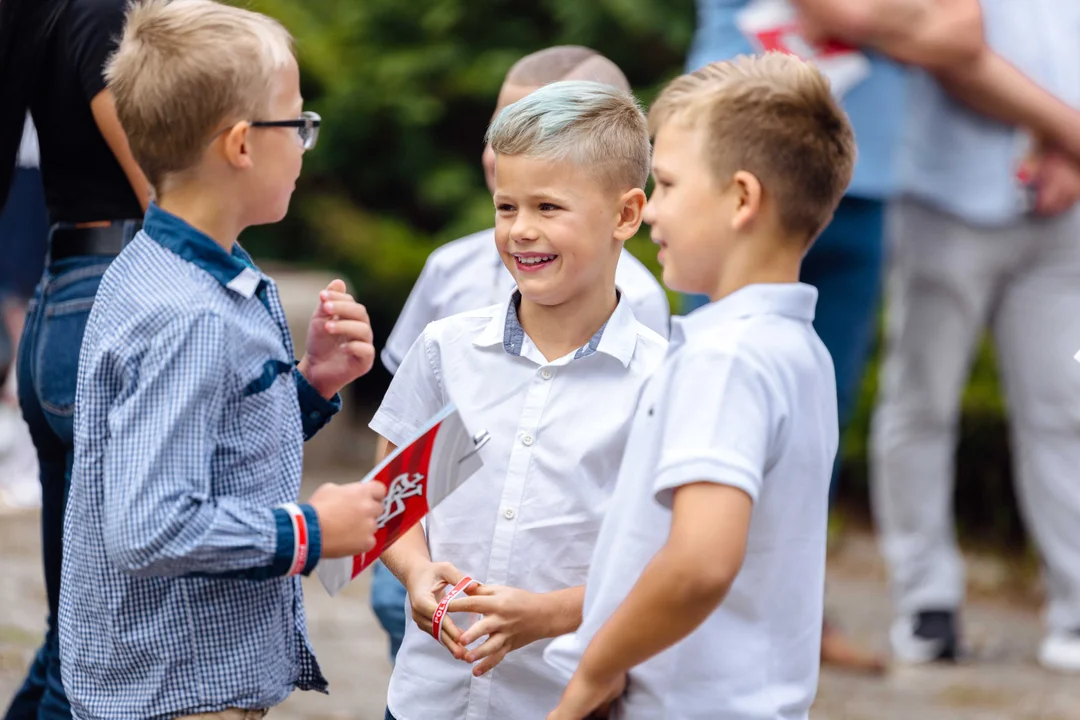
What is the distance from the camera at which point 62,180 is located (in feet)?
8.86

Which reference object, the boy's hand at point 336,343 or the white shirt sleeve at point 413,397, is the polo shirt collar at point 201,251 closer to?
the boy's hand at point 336,343

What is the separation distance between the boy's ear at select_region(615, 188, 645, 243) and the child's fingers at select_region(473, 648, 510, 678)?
62 cm

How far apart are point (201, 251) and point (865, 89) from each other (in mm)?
2379

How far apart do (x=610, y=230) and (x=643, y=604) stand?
0.66 meters

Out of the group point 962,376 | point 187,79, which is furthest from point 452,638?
point 962,376

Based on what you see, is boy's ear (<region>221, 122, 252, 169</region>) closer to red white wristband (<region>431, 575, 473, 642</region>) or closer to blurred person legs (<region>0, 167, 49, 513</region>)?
red white wristband (<region>431, 575, 473, 642</region>)

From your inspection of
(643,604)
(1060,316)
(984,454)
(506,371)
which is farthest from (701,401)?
(984,454)

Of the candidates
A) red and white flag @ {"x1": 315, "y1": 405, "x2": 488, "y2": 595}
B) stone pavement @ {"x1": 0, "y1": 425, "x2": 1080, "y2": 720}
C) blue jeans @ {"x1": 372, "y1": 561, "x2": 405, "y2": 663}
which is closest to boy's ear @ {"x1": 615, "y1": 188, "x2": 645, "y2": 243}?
red and white flag @ {"x1": 315, "y1": 405, "x2": 488, "y2": 595}

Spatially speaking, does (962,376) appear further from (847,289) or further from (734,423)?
(734,423)

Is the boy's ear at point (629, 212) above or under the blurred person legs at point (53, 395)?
above

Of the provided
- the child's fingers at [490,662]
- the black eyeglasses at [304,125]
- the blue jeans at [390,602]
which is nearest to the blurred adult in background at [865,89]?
the blue jeans at [390,602]

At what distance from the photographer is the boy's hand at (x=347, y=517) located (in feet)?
6.25

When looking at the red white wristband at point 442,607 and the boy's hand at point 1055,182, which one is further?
the boy's hand at point 1055,182

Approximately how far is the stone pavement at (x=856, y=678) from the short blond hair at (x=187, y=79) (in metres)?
2.01
